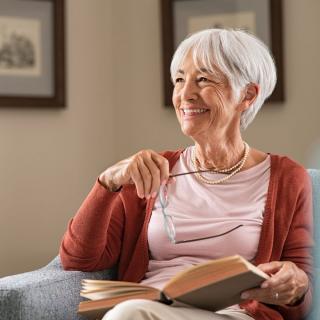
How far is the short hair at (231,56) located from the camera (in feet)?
6.46

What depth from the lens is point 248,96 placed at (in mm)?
2068

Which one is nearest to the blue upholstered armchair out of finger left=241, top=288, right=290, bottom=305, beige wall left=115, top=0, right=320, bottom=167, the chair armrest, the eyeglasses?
the chair armrest

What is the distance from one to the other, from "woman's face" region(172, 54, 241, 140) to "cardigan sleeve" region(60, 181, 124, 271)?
295mm

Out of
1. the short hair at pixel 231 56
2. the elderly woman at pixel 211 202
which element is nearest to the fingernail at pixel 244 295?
the elderly woman at pixel 211 202

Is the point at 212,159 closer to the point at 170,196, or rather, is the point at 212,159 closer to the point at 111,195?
the point at 170,196

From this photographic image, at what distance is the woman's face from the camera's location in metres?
1.97

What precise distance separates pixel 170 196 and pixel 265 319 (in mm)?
441

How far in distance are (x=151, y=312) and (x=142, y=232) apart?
54 centimetres

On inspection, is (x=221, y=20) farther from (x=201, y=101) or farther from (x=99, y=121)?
(x=201, y=101)

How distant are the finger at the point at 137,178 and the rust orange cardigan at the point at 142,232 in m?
0.15

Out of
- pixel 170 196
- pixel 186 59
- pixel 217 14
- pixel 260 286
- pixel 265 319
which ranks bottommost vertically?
pixel 265 319

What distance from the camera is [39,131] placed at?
287 centimetres

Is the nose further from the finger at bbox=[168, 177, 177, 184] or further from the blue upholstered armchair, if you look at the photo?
the blue upholstered armchair

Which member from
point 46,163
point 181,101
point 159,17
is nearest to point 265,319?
point 181,101
